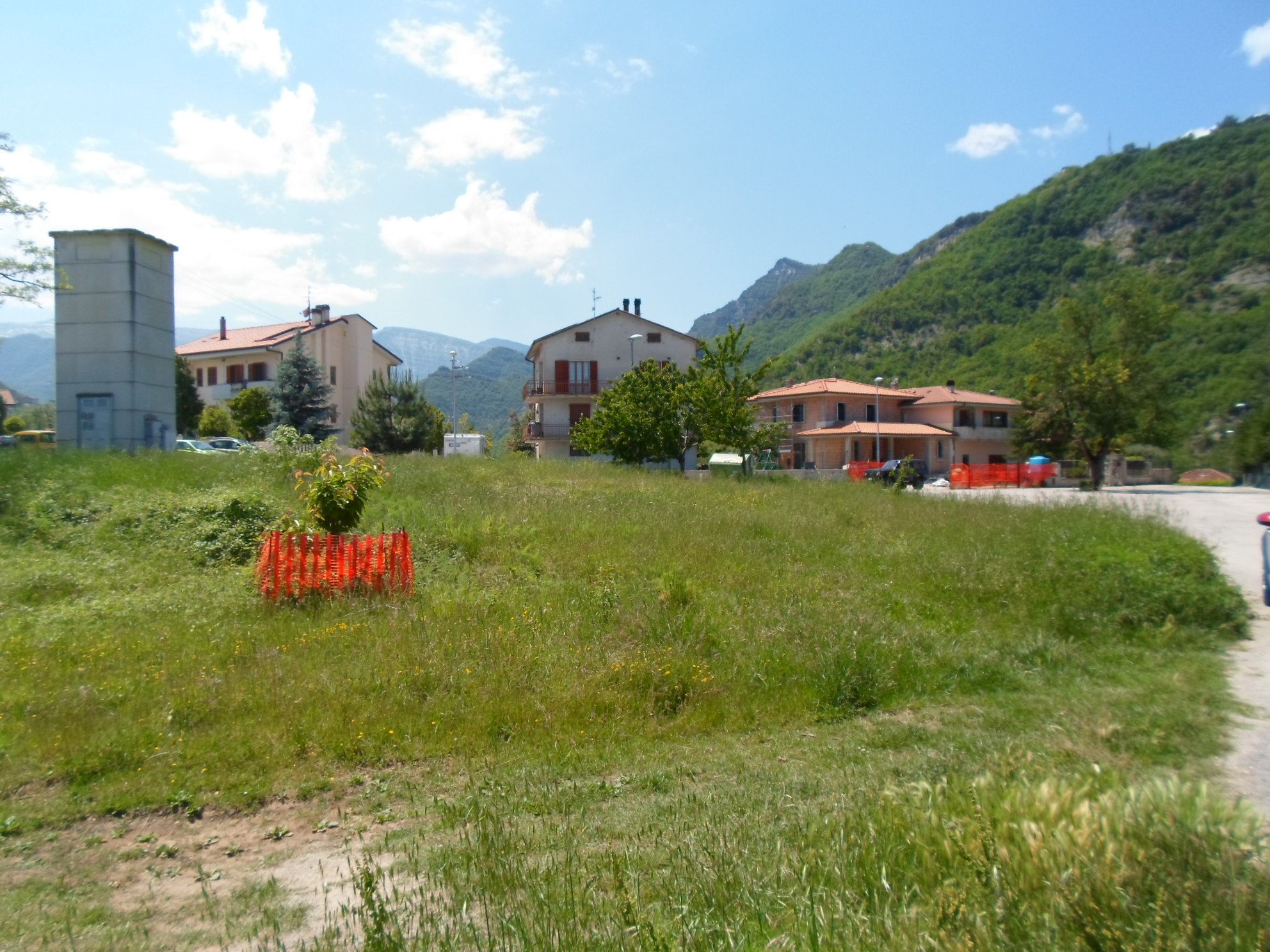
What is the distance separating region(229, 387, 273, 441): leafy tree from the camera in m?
46.6

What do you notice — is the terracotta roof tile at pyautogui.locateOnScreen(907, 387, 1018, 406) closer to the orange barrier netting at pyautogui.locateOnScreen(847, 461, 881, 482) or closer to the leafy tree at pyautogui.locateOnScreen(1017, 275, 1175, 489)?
the leafy tree at pyautogui.locateOnScreen(1017, 275, 1175, 489)

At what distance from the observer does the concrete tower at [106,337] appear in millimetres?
17719

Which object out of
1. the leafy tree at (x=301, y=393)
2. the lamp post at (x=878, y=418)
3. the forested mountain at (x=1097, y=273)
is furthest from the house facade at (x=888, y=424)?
the leafy tree at (x=301, y=393)

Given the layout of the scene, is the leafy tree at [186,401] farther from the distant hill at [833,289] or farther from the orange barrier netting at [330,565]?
the distant hill at [833,289]

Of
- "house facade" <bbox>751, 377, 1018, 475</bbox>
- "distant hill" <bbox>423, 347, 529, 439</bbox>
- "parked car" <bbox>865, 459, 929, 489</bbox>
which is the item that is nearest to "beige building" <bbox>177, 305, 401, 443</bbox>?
"house facade" <bbox>751, 377, 1018, 475</bbox>

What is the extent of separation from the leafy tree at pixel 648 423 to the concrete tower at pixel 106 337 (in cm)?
1727

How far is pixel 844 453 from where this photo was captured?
210 feet

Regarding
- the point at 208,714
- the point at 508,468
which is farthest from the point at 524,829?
the point at 508,468

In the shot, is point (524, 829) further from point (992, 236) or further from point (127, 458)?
point (992, 236)

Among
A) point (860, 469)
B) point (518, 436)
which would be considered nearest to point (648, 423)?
point (860, 469)

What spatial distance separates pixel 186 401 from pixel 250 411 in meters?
6.98

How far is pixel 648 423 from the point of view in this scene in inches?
1233

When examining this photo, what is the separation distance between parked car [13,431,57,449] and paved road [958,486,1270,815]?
20.2 metres

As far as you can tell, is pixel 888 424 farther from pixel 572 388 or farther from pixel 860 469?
pixel 572 388
